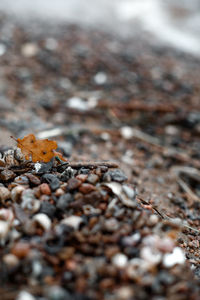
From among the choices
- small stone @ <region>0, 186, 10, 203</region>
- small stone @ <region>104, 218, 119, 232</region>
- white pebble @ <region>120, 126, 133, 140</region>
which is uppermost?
white pebble @ <region>120, 126, 133, 140</region>

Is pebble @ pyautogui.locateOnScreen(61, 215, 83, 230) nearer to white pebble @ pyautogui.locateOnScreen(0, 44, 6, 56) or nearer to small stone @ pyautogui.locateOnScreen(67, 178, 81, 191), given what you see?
small stone @ pyautogui.locateOnScreen(67, 178, 81, 191)

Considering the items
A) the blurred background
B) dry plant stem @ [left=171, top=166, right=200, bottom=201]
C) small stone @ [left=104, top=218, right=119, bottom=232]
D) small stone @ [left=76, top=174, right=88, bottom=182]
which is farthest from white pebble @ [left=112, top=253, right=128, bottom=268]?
dry plant stem @ [left=171, top=166, right=200, bottom=201]

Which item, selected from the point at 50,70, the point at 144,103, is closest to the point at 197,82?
the point at 144,103

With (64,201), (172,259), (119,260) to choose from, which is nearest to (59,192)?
(64,201)

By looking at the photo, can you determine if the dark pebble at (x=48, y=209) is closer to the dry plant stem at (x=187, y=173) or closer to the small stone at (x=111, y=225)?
the small stone at (x=111, y=225)

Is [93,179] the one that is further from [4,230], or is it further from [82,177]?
[4,230]

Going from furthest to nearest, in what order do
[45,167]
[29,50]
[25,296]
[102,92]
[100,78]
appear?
[29,50], [100,78], [102,92], [45,167], [25,296]

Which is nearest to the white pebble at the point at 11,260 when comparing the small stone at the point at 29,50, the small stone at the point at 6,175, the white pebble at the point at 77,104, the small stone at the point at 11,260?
the small stone at the point at 11,260
